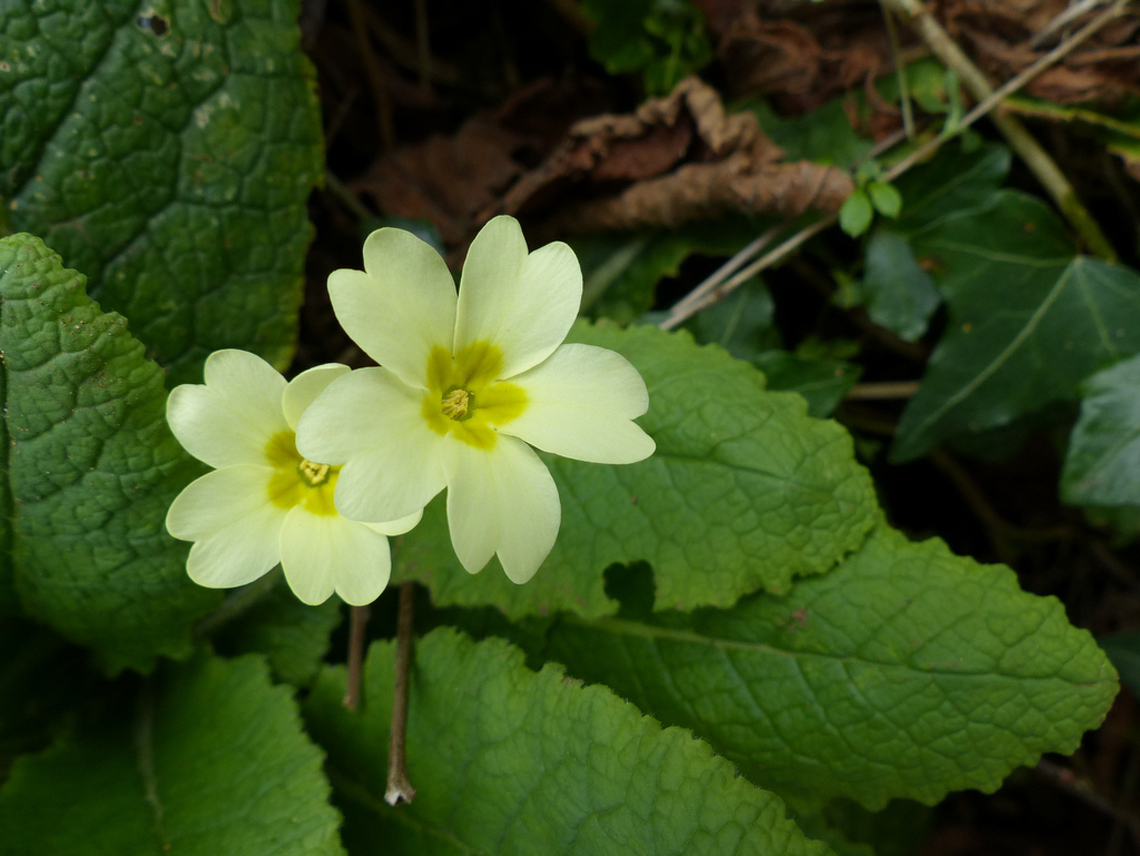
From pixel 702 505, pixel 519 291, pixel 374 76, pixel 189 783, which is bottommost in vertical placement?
pixel 189 783

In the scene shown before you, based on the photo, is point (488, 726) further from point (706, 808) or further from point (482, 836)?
point (706, 808)

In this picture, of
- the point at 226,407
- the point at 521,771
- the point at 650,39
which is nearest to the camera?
the point at 226,407

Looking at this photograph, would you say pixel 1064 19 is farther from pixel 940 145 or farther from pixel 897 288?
pixel 897 288

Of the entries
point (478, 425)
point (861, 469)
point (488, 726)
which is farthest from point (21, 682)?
point (861, 469)

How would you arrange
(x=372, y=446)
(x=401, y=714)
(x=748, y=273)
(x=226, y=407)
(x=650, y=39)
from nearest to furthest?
(x=372, y=446) → (x=226, y=407) → (x=401, y=714) → (x=748, y=273) → (x=650, y=39)

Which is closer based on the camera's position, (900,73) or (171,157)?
(171,157)

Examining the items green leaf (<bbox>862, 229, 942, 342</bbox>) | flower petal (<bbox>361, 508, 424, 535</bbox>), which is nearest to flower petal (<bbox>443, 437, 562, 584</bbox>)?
flower petal (<bbox>361, 508, 424, 535</bbox>)

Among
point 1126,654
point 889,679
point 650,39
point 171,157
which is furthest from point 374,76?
point 1126,654
